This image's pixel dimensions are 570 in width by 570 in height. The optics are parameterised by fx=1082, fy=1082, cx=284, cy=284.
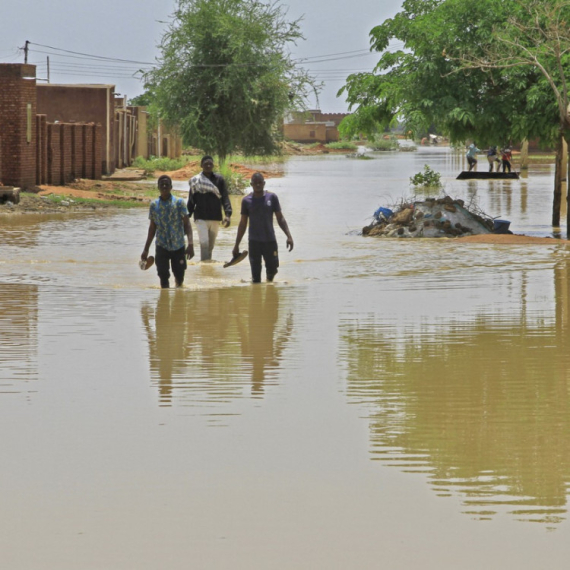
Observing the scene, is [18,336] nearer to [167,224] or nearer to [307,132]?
[167,224]

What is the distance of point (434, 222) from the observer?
66.6 feet

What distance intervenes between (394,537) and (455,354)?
4109mm

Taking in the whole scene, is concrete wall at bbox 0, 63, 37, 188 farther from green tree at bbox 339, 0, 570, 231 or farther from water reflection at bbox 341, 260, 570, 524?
water reflection at bbox 341, 260, 570, 524

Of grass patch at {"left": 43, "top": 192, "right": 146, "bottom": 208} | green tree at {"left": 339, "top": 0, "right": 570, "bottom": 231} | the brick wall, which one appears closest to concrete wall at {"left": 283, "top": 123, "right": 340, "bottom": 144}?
the brick wall

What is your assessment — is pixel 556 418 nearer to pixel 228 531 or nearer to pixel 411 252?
pixel 228 531

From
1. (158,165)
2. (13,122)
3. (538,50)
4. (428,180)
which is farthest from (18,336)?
(158,165)

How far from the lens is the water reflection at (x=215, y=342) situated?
23.7 ft

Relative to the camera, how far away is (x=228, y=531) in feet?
14.7

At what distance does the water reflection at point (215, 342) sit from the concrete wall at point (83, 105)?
3348 centimetres

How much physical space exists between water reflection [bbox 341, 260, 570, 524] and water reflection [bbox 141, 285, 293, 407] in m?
0.68

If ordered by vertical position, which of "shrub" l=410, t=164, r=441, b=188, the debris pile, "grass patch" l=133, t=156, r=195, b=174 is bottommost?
the debris pile

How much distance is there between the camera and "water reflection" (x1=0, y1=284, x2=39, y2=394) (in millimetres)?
7504

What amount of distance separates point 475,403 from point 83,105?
135ft

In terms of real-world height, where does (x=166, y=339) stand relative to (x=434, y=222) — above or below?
below
